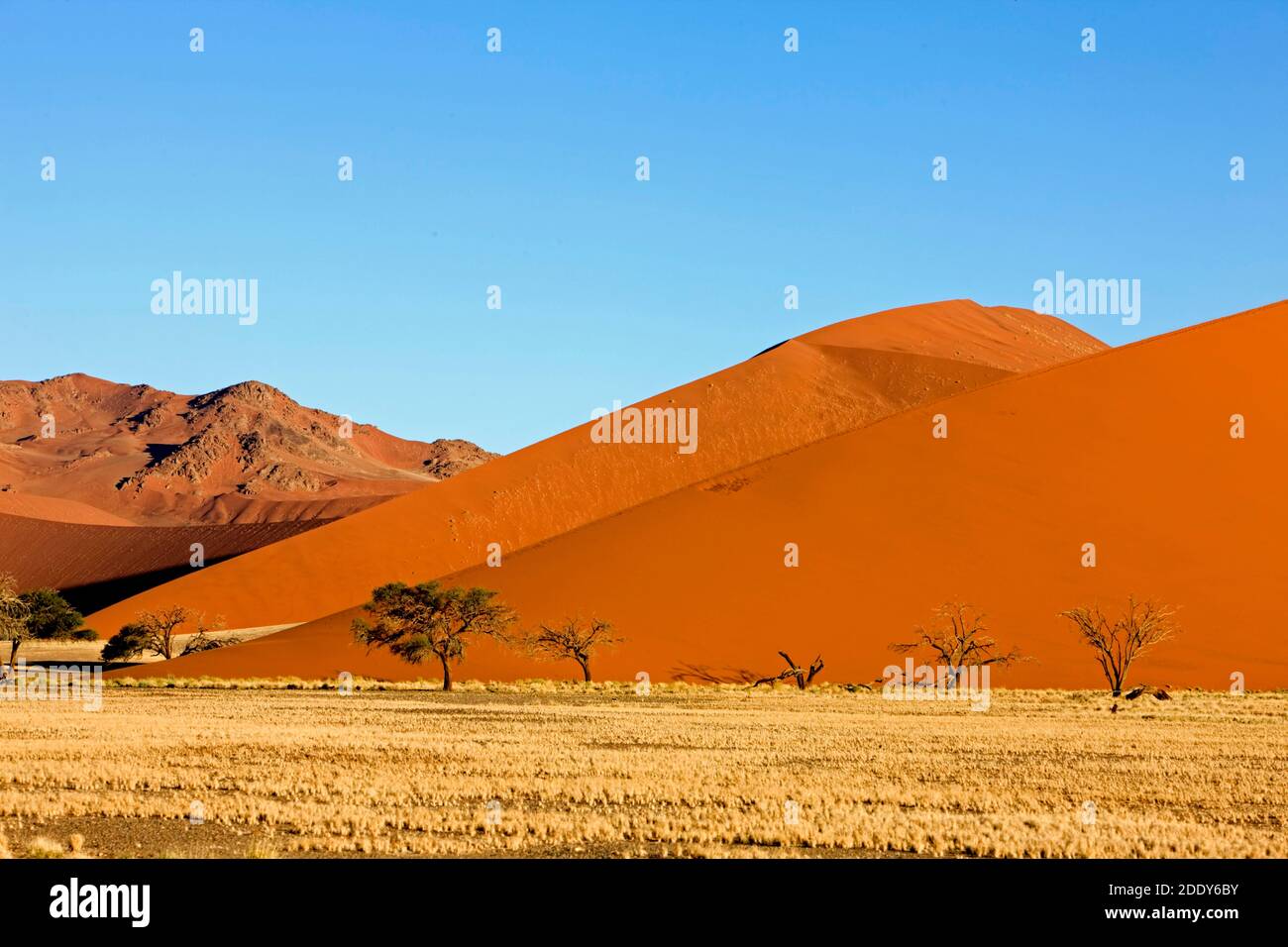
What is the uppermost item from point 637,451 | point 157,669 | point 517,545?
point 637,451

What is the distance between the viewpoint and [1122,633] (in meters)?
45.7

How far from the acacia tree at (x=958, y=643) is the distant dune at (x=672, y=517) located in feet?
4.57

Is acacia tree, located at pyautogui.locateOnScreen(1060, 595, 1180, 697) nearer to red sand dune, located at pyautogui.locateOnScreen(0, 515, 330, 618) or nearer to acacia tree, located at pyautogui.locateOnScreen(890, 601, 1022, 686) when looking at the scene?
acacia tree, located at pyautogui.locateOnScreen(890, 601, 1022, 686)

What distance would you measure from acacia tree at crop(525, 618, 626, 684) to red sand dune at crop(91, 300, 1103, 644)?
26.8m

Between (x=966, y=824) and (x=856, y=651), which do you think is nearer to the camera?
(x=966, y=824)

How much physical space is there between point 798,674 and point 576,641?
29.1 feet

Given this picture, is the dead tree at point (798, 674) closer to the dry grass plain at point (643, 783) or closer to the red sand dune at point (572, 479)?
the dry grass plain at point (643, 783)

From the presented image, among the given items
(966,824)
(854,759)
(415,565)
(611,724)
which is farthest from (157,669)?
(966,824)

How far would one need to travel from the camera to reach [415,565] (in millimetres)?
84438

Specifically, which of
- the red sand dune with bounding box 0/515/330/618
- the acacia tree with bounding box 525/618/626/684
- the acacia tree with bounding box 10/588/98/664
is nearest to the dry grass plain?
the acacia tree with bounding box 525/618/626/684

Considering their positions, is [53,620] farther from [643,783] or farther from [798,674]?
[643,783]

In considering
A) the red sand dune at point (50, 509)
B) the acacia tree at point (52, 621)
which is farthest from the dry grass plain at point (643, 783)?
the red sand dune at point (50, 509)

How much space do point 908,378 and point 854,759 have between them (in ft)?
230
